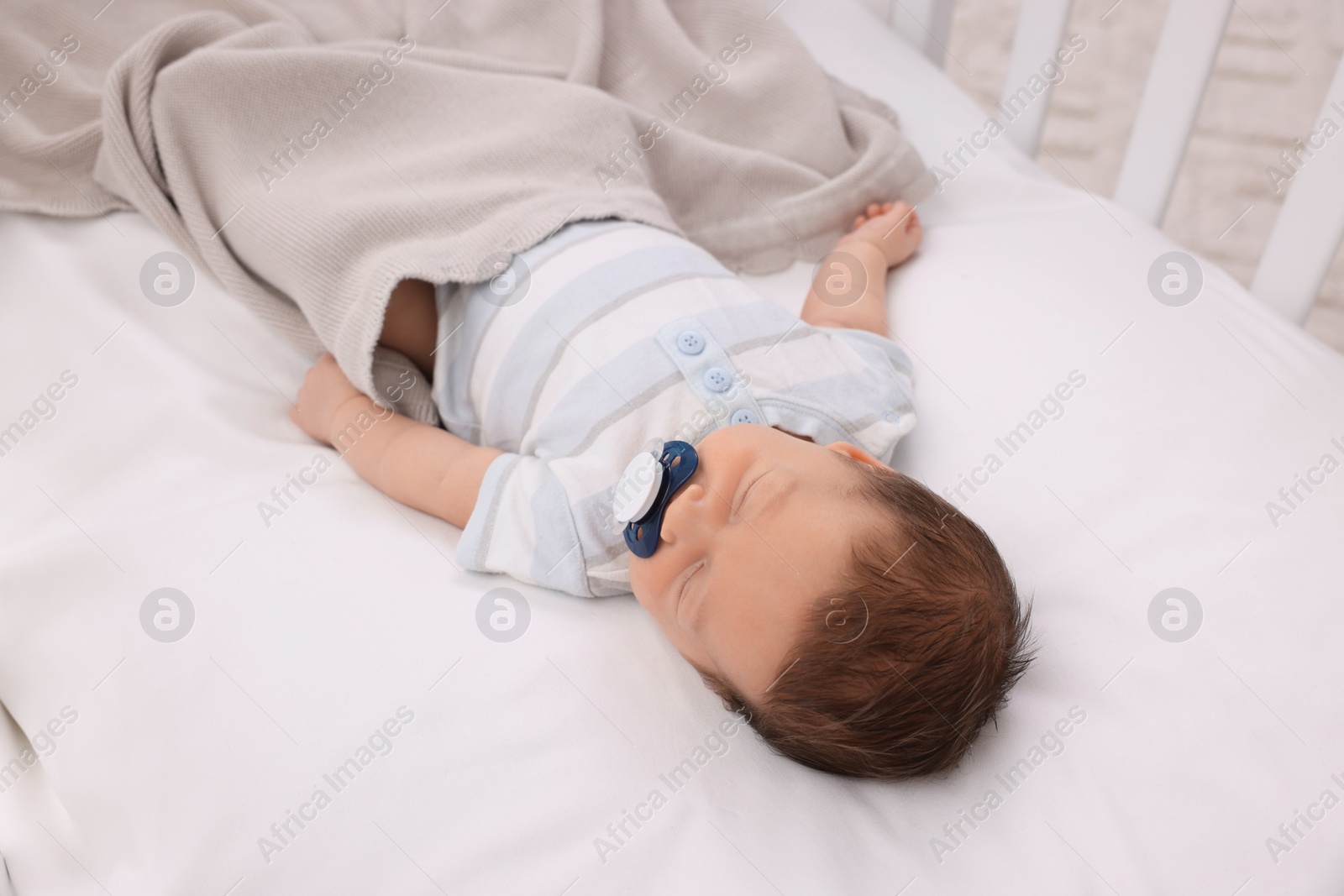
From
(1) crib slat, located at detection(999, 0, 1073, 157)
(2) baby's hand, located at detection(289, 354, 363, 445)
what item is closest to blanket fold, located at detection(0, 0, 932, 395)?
(2) baby's hand, located at detection(289, 354, 363, 445)

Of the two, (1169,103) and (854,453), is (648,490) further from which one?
(1169,103)

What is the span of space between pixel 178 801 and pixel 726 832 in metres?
0.39

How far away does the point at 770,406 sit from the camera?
0.86 m

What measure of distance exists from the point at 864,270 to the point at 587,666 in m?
0.58

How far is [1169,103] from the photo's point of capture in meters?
1.06

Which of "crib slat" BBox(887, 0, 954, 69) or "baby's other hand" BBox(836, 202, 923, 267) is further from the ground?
"crib slat" BBox(887, 0, 954, 69)

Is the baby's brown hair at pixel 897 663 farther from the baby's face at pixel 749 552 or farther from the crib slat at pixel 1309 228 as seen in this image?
the crib slat at pixel 1309 228

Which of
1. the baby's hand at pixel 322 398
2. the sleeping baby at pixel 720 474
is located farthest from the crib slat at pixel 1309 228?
the baby's hand at pixel 322 398

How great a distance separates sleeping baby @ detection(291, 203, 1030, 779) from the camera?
0.68m

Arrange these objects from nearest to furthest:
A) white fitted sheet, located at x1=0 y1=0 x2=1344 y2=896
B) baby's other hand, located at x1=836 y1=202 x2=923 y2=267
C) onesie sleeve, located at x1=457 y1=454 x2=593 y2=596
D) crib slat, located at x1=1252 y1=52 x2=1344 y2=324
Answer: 1. white fitted sheet, located at x1=0 y1=0 x2=1344 y2=896
2. onesie sleeve, located at x1=457 y1=454 x2=593 y2=596
3. crib slat, located at x1=1252 y1=52 x2=1344 y2=324
4. baby's other hand, located at x1=836 y1=202 x2=923 y2=267

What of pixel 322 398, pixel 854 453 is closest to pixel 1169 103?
pixel 854 453

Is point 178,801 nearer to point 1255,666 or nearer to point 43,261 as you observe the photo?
point 43,261

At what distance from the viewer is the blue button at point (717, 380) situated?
854mm

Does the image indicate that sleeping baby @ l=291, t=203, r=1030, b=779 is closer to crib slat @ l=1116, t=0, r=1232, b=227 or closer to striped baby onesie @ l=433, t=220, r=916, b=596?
striped baby onesie @ l=433, t=220, r=916, b=596
